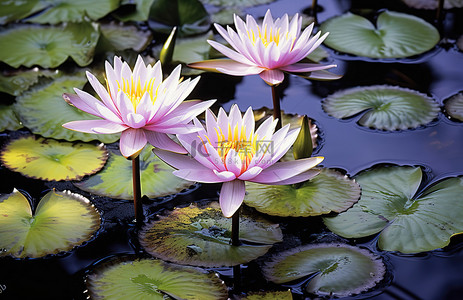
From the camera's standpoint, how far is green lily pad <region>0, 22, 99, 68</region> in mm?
3428

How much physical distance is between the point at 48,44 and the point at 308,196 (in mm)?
2098

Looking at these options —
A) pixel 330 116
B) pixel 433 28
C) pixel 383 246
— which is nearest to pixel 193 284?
pixel 383 246

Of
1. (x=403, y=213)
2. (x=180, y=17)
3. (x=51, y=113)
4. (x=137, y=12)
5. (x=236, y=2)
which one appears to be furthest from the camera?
(x=236, y=2)

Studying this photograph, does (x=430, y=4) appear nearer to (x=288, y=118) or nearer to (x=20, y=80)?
(x=288, y=118)

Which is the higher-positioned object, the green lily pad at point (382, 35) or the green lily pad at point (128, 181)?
the green lily pad at point (382, 35)

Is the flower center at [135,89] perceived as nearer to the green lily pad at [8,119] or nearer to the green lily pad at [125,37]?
the green lily pad at [8,119]

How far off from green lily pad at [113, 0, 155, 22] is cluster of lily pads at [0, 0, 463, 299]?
11.6 inches

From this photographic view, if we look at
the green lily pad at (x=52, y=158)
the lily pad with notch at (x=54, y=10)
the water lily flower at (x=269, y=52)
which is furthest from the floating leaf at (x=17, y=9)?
the water lily flower at (x=269, y=52)

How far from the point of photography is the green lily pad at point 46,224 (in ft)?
7.30

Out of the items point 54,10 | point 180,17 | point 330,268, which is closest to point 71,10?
point 54,10

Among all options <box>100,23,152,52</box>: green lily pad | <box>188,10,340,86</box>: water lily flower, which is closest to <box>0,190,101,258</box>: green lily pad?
<box>188,10,340,86</box>: water lily flower

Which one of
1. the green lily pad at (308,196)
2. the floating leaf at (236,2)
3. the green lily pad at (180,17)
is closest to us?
the green lily pad at (308,196)

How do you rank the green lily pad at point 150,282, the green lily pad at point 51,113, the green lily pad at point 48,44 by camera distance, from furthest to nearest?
the green lily pad at point 48,44 < the green lily pad at point 51,113 < the green lily pad at point 150,282

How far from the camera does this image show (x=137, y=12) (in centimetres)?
410
